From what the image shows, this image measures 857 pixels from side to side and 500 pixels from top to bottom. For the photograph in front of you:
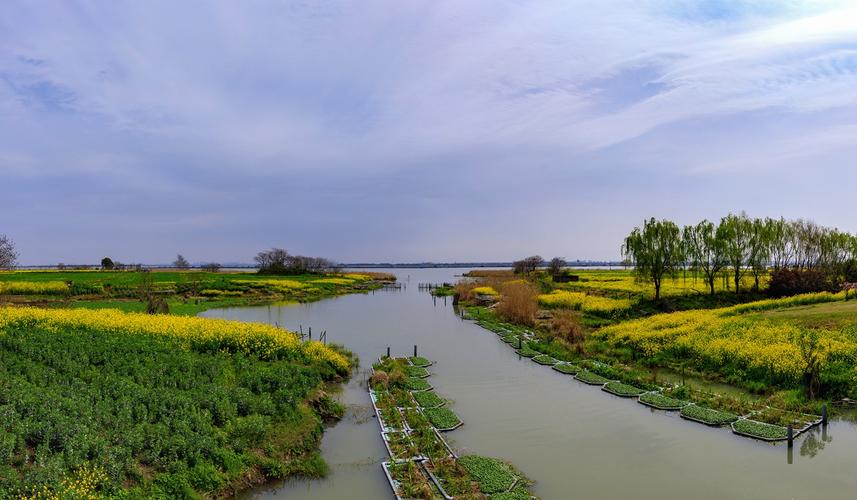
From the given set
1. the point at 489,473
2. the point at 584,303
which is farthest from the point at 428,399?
the point at 584,303

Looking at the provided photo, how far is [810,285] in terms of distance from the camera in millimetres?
41688

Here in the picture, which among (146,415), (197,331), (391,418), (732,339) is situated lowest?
(391,418)

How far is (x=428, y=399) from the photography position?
16672 millimetres

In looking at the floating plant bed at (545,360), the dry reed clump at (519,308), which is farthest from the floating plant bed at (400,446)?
the dry reed clump at (519,308)

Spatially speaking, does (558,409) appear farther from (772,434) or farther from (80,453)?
(80,453)

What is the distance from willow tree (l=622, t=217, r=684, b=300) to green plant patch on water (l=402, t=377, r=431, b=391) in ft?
106

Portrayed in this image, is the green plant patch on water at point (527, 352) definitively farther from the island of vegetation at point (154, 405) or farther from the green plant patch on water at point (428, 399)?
the island of vegetation at point (154, 405)

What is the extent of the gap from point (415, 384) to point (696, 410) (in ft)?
32.0

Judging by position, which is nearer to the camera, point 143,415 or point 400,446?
point 143,415

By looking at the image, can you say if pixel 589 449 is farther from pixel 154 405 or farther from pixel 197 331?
pixel 197 331

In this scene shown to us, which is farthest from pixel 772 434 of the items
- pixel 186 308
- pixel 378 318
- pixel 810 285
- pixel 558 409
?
pixel 186 308

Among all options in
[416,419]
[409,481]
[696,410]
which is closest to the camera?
[409,481]

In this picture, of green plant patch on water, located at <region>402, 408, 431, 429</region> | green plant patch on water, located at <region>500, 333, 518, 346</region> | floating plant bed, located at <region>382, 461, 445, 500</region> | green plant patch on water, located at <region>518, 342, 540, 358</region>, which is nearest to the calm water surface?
floating plant bed, located at <region>382, 461, 445, 500</region>

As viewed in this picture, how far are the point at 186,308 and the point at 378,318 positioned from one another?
16.9m
